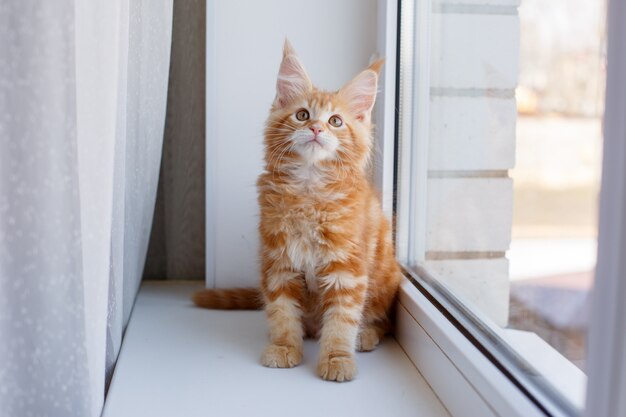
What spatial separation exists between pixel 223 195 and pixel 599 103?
45.8 inches

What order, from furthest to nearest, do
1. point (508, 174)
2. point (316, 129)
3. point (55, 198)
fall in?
point (316, 129)
point (508, 174)
point (55, 198)

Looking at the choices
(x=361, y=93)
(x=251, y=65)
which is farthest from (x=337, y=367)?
(x=251, y=65)

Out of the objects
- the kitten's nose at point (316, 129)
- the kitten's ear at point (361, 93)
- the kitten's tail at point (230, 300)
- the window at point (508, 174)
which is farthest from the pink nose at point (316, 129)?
the kitten's tail at point (230, 300)

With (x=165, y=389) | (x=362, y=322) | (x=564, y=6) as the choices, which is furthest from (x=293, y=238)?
(x=564, y=6)

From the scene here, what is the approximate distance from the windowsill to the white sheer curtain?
0.19m

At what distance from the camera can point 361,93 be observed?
4.59 feet

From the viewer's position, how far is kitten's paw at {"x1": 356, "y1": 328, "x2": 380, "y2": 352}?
1375 millimetres

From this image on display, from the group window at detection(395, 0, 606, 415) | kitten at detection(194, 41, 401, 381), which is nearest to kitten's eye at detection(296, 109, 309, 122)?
kitten at detection(194, 41, 401, 381)

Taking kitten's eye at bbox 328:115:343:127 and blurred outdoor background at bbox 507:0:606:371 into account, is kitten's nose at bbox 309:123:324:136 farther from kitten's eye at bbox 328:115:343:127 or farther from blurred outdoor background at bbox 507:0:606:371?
blurred outdoor background at bbox 507:0:606:371

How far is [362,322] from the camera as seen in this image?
1412 millimetres

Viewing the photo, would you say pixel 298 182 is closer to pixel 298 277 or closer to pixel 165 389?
pixel 298 277

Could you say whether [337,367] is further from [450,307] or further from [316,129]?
[316,129]

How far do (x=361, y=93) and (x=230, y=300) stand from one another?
0.61 metres

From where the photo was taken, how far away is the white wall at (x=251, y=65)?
5.52 feet
